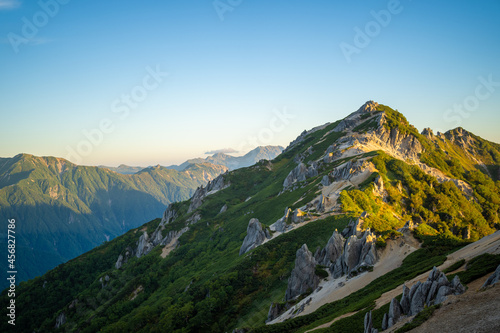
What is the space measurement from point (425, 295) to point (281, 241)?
55572mm

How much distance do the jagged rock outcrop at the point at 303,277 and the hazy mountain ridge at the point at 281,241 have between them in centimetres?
45

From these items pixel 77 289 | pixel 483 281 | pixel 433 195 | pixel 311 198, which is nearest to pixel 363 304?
pixel 483 281

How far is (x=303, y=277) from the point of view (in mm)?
60500

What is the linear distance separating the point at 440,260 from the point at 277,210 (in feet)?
270

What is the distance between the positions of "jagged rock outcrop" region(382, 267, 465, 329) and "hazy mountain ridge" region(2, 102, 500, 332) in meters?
2.76

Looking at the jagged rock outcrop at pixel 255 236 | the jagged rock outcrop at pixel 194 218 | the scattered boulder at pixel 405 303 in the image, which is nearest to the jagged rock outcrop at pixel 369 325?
the scattered boulder at pixel 405 303

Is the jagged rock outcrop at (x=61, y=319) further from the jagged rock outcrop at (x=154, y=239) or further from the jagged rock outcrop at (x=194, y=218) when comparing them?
the jagged rock outcrop at (x=194, y=218)

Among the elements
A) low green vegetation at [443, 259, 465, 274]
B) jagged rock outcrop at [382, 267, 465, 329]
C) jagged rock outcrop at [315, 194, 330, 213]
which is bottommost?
low green vegetation at [443, 259, 465, 274]

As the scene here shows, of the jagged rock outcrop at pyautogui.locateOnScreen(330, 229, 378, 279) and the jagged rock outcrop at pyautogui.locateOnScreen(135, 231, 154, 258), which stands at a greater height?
the jagged rock outcrop at pyautogui.locateOnScreen(135, 231, 154, 258)

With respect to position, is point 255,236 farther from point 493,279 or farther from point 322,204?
point 493,279

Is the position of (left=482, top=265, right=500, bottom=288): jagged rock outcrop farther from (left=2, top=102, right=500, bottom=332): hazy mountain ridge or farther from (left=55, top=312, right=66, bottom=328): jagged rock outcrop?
(left=55, top=312, right=66, bottom=328): jagged rock outcrop

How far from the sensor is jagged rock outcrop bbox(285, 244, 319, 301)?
59.3 m

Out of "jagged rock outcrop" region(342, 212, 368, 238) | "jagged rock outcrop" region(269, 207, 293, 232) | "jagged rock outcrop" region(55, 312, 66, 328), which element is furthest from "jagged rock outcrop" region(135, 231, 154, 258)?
"jagged rock outcrop" region(342, 212, 368, 238)

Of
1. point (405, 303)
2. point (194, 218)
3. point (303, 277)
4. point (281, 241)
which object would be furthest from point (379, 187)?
point (194, 218)
